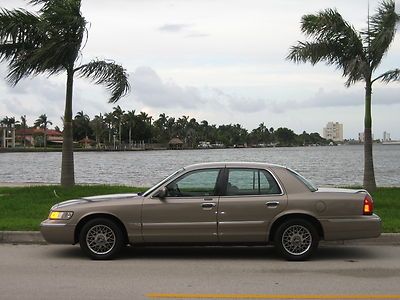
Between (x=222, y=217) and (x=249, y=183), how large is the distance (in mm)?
681

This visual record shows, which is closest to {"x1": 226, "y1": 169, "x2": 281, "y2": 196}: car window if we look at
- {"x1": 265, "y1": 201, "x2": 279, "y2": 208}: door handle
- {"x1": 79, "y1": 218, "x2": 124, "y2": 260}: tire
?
{"x1": 265, "y1": 201, "x2": 279, "y2": 208}: door handle

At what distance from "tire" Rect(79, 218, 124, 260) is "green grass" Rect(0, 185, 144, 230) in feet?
7.88

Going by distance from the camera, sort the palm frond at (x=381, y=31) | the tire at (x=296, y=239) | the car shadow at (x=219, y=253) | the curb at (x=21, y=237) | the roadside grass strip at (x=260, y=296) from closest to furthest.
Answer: the roadside grass strip at (x=260, y=296) < the tire at (x=296, y=239) < the car shadow at (x=219, y=253) < the curb at (x=21, y=237) < the palm frond at (x=381, y=31)

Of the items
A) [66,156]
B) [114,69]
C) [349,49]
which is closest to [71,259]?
[66,156]

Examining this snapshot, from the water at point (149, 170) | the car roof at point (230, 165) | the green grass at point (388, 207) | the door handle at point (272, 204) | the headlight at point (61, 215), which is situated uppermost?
the car roof at point (230, 165)

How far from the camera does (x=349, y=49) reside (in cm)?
1653

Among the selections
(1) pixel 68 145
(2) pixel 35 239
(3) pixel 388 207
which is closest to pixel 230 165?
(2) pixel 35 239

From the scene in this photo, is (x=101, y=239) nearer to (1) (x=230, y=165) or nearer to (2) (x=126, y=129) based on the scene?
(1) (x=230, y=165)

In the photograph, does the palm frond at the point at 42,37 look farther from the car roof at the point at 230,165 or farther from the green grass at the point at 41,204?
the car roof at the point at 230,165

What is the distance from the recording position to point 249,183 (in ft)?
28.7

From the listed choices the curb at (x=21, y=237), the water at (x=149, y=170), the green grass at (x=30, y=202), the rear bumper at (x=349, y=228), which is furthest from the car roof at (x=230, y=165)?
the water at (x=149, y=170)

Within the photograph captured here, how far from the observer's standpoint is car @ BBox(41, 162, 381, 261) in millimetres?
8508

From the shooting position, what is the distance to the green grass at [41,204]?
1116cm

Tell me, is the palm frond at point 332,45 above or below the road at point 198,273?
above
